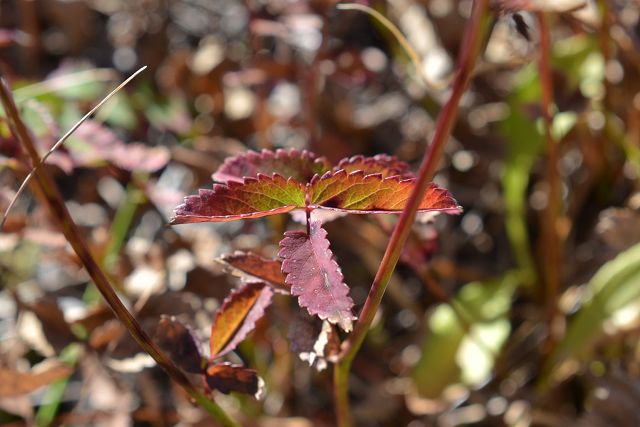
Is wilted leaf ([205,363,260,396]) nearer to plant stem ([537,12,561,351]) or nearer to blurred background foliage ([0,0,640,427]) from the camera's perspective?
blurred background foliage ([0,0,640,427])

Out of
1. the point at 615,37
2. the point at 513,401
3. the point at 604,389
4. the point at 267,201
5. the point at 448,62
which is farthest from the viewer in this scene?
the point at 448,62

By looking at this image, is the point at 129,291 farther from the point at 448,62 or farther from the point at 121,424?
the point at 448,62

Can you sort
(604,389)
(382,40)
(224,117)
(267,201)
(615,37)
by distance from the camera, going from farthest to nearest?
(382,40) < (224,117) < (615,37) < (604,389) < (267,201)

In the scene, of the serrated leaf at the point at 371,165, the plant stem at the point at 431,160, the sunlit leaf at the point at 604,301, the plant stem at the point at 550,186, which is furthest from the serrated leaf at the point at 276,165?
the sunlit leaf at the point at 604,301

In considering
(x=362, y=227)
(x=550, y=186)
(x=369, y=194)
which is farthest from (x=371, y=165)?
(x=362, y=227)

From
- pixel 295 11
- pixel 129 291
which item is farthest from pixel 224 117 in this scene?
pixel 129 291

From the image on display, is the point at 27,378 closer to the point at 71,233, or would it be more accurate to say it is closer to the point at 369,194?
the point at 71,233
